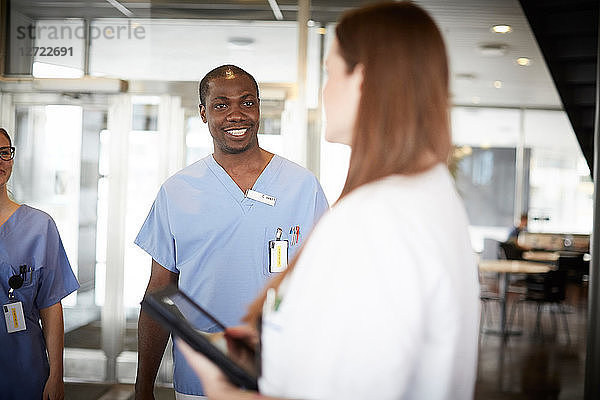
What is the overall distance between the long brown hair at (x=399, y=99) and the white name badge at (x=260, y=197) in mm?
1436

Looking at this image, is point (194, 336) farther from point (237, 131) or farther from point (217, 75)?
point (217, 75)

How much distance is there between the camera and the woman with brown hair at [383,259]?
1.14 m

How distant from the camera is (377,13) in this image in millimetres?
1307

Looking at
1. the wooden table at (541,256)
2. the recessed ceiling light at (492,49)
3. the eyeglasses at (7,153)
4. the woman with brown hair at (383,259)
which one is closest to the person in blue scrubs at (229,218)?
the eyeglasses at (7,153)

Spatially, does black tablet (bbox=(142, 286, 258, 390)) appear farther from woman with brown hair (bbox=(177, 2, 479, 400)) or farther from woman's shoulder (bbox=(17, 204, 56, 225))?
woman's shoulder (bbox=(17, 204, 56, 225))

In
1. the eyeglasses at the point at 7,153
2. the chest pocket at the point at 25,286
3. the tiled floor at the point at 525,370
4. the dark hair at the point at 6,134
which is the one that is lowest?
the tiled floor at the point at 525,370

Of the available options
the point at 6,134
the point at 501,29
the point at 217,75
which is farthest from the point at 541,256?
the point at 6,134

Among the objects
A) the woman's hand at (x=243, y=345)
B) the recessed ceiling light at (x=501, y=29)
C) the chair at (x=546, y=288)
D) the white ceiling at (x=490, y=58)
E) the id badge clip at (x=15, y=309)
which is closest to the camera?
the woman's hand at (x=243, y=345)

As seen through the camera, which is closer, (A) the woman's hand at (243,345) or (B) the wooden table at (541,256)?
(A) the woman's hand at (243,345)

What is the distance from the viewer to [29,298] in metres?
2.91

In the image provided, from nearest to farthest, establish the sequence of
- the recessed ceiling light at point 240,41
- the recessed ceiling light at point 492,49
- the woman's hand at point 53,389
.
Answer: the woman's hand at point 53,389 → the recessed ceiling light at point 240,41 → the recessed ceiling light at point 492,49

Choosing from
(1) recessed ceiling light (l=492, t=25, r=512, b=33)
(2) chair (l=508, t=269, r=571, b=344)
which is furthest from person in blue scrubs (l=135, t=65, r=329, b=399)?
(2) chair (l=508, t=269, r=571, b=344)

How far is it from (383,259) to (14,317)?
2.19 m

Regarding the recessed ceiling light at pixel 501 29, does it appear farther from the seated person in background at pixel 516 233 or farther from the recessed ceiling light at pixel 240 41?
the seated person in background at pixel 516 233
